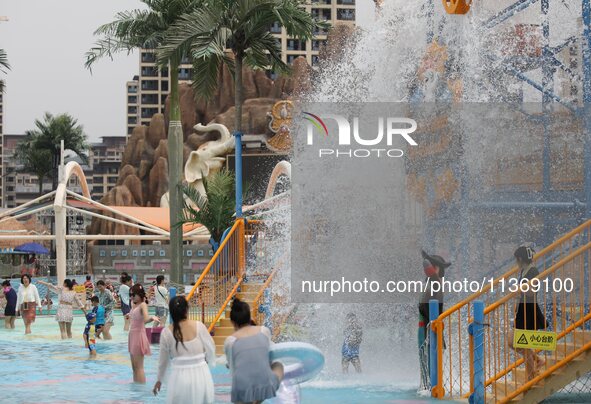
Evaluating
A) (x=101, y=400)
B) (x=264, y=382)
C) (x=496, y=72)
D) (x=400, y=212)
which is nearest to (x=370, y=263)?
(x=400, y=212)

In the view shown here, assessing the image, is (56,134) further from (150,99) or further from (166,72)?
(150,99)

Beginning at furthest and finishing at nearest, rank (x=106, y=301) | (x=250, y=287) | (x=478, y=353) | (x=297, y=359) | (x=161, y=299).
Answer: (x=161, y=299)
(x=106, y=301)
(x=250, y=287)
(x=478, y=353)
(x=297, y=359)

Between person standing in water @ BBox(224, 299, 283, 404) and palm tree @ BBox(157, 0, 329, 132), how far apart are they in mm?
15308

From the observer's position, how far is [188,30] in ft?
83.9

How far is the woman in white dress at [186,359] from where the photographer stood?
8.86 meters

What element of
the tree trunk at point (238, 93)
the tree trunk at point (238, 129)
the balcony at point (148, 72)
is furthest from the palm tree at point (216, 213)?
the balcony at point (148, 72)

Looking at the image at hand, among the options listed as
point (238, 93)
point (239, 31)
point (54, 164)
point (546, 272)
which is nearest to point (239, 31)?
point (239, 31)

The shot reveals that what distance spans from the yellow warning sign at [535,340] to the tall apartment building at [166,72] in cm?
7651

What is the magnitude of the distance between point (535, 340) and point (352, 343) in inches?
179

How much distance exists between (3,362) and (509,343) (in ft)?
35.8

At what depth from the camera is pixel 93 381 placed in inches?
625

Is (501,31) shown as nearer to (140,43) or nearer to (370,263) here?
(370,263)

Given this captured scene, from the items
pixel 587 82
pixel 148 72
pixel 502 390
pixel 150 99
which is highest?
pixel 148 72

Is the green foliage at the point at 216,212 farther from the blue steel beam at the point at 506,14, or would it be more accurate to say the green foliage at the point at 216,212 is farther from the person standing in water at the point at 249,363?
the person standing in water at the point at 249,363
